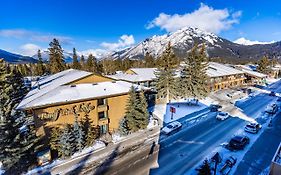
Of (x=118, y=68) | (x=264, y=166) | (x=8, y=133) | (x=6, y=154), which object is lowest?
(x=264, y=166)

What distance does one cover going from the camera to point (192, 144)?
2323 cm

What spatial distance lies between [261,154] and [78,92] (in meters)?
23.0

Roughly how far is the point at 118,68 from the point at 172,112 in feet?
245

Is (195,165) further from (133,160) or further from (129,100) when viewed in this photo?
(129,100)

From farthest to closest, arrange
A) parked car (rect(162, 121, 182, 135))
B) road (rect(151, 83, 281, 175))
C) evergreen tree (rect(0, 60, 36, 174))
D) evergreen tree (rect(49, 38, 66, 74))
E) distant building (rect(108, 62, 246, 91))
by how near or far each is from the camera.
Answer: evergreen tree (rect(49, 38, 66, 74)) → distant building (rect(108, 62, 246, 91)) → parked car (rect(162, 121, 182, 135)) → road (rect(151, 83, 281, 175)) → evergreen tree (rect(0, 60, 36, 174))

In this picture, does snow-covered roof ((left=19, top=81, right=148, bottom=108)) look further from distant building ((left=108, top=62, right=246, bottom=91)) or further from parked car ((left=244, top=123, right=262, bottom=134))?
parked car ((left=244, top=123, right=262, bottom=134))

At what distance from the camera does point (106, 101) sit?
25.7 m

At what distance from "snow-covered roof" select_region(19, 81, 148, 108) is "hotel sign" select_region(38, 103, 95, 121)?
117 cm

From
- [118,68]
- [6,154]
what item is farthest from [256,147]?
[118,68]

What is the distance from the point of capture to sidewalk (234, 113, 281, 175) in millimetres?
18047

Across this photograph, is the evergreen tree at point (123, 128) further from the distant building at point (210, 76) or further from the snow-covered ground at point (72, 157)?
the distant building at point (210, 76)

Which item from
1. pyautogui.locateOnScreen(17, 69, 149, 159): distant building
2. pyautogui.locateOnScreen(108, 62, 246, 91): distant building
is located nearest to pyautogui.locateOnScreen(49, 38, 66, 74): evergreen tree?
pyautogui.locateOnScreen(108, 62, 246, 91): distant building

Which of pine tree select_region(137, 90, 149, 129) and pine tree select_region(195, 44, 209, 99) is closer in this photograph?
pine tree select_region(137, 90, 149, 129)

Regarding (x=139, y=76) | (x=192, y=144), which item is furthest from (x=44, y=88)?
(x=139, y=76)
